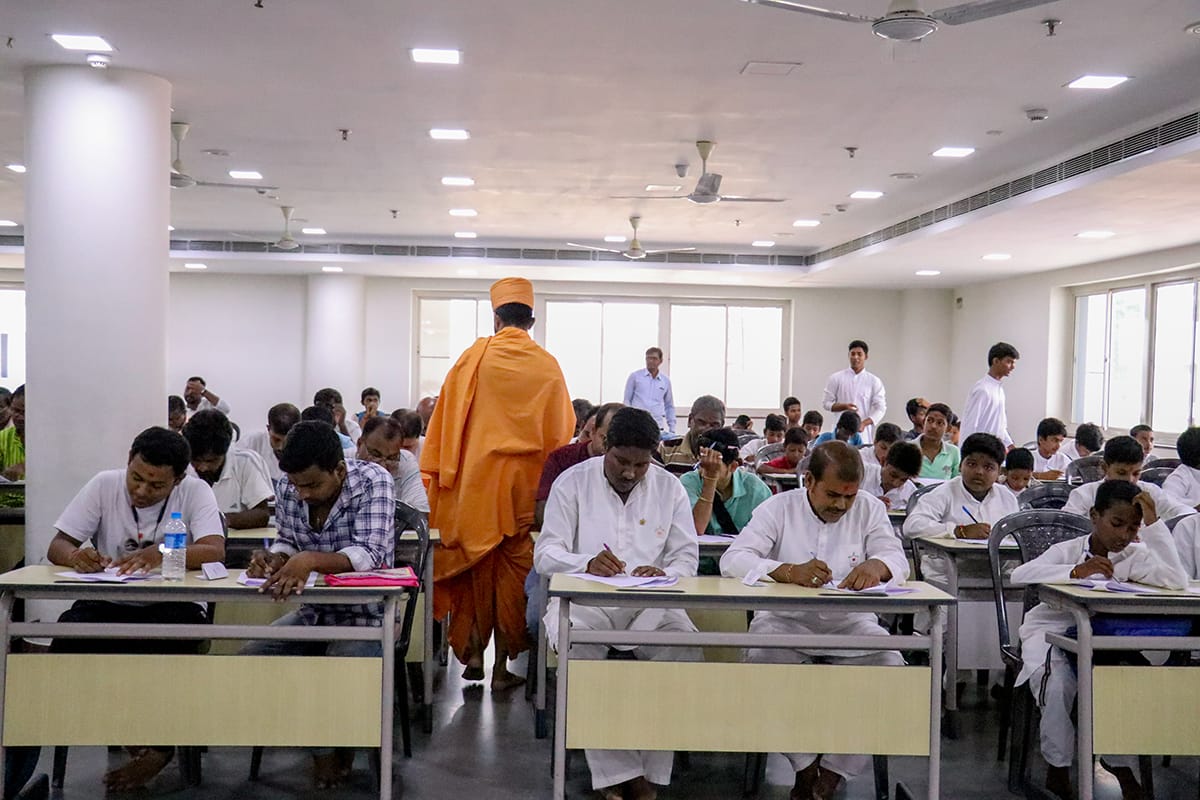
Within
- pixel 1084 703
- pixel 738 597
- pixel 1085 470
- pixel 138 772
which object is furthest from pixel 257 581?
pixel 1085 470

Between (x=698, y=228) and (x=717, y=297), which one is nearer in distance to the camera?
(x=698, y=228)

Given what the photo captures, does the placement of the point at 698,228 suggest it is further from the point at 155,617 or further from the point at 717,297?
the point at 155,617

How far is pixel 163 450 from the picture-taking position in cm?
373

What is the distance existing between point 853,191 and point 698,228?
2943mm

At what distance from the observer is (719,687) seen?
3.55 meters

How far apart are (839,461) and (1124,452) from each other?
2.12 meters

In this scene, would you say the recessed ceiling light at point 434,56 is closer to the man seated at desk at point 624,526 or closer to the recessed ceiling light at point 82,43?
the recessed ceiling light at point 82,43

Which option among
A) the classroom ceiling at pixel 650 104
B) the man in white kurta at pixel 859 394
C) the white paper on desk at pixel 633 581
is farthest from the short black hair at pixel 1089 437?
the white paper on desk at pixel 633 581

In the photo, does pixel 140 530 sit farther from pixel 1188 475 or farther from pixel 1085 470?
pixel 1085 470

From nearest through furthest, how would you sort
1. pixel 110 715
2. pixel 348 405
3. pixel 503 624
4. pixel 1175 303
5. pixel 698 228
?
pixel 110 715
pixel 503 624
pixel 1175 303
pixel 698 228
pixel 348 405

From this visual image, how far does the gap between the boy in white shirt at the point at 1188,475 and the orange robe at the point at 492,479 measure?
3.26 metres

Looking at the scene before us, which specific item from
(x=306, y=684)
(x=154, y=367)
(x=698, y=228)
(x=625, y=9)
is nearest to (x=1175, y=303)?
(x=698, y=228)

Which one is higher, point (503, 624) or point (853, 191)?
point (853, 191)

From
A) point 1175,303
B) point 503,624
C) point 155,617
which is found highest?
point 1175,303
